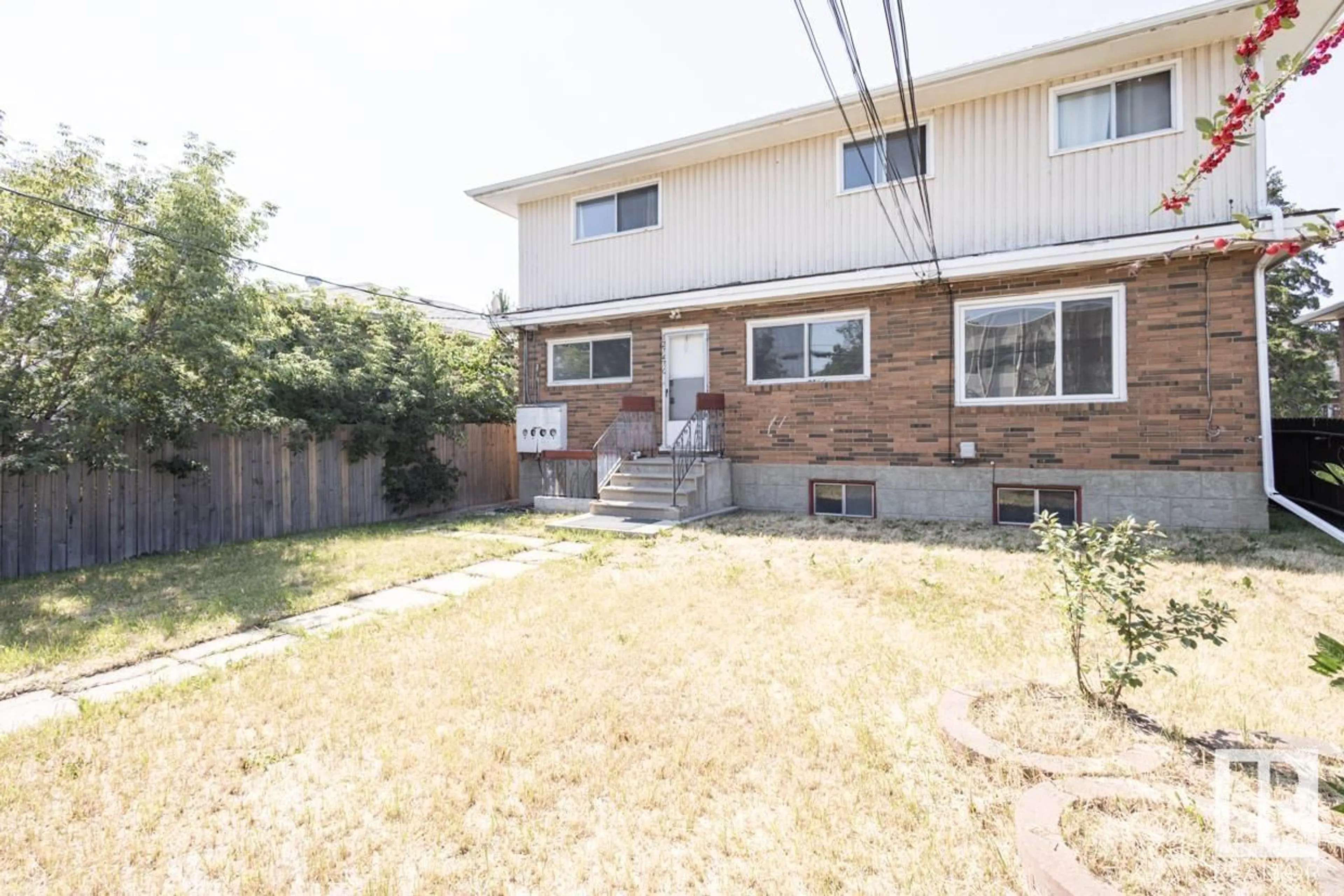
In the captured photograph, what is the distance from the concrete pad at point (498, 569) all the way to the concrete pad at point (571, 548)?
615 millimetres

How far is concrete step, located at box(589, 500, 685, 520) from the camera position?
9.23 meters

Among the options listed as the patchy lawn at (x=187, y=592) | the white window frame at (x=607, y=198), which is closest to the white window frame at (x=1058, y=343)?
the white window frame at (x=607, y=198)

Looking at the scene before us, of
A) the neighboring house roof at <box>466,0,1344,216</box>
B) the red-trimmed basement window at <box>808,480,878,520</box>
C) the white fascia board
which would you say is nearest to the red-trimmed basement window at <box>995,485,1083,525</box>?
the red-trimmed basement window at <box>808,480,878,520</box>

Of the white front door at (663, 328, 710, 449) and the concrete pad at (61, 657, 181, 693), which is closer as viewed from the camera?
the concrete pad at (61, 657, 181, 693)

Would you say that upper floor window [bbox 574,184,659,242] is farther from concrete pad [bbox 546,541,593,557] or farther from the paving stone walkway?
the paving stone walkway

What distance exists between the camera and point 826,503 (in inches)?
391

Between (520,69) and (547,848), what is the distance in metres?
8.86

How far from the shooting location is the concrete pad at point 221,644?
14.0 feet

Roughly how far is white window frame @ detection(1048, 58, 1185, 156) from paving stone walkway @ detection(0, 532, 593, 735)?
783 cm

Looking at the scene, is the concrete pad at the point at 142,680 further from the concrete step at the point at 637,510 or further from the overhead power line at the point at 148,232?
the concrete step at the point at 637,510

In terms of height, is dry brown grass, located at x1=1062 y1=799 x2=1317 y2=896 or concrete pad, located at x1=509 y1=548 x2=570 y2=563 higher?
concrete pad, located at x1=509 y1=548 x2=570 y2=563

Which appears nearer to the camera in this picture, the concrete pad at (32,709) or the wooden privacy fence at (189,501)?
the concrete pad at (32,709)

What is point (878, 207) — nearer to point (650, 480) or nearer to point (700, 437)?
point (700, 437)

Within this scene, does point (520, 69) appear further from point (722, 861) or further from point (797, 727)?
point (722, 861)
